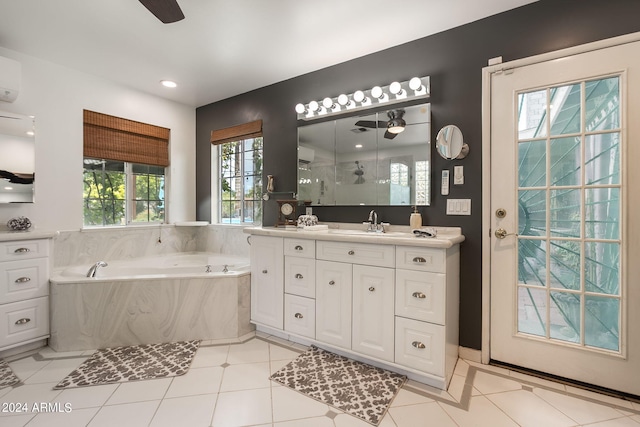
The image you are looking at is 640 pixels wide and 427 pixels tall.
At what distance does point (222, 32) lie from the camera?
2234 mm

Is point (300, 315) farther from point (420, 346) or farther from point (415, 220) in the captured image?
point (415, 220)

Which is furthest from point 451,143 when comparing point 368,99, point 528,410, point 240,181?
point 240,181

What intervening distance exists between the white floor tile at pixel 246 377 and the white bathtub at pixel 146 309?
492 mm

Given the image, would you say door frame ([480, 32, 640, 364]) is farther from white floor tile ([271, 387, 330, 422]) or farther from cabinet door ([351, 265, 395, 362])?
white floor tile ([271, 387, 330, 422])

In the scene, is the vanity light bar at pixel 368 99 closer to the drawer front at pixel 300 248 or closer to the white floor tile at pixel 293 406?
the drawer front at pixel 300 248

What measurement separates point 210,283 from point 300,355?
0.96 m

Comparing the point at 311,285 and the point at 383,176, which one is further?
the point at 383,176

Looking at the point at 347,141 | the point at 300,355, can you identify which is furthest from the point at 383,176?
the point at 300,355

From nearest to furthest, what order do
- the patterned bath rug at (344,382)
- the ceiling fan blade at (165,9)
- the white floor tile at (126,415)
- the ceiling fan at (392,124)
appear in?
1. the ceiling fan blade at (165,9)
2. the white floor tile at (126,415)
3. the patterned bath rug at (344,382)
4. the ceiling fan at (392,124)

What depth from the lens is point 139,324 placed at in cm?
238

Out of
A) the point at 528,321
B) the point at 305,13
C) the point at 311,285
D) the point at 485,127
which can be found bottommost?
the point at 528,321

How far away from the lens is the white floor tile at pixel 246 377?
182 centimetres

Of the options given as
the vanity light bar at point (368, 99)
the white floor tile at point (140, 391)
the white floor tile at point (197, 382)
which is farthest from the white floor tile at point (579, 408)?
the white floor tile at point (140, 391)

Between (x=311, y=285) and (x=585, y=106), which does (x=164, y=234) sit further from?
(x=585, y=106)
